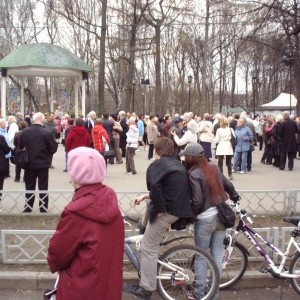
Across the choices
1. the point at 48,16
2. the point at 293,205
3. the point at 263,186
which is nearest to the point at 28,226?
the point at 293,205

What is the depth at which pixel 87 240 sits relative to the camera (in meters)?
2.64

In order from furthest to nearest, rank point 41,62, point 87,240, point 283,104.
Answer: point 283,104 < point 41,62 < point 87,240

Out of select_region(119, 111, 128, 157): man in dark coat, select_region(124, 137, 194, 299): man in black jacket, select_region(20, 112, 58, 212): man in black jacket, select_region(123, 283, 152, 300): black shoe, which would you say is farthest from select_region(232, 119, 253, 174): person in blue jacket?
select_region(123, 283, 152, 300): black shoe

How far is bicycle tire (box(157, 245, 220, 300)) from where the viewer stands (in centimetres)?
449

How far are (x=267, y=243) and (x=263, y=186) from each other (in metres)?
6.30

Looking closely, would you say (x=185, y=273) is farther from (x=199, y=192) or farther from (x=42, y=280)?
(x=42, y=280)

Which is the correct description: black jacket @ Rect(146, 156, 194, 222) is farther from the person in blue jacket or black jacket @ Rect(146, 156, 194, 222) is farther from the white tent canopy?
the white tent canopy

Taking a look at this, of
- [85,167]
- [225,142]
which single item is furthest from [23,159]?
[225,142]

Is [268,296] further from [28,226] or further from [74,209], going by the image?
[28,226]

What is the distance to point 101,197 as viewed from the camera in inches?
109

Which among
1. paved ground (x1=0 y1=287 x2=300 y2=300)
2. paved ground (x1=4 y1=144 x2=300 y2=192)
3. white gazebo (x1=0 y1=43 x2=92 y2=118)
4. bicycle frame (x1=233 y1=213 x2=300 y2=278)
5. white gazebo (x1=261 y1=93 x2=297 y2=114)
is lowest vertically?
paved ground (x1=0 y1=287 x2=300 y2=300)

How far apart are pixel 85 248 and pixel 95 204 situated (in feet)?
0.91

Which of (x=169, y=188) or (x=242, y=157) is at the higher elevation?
(x=169, y=188)

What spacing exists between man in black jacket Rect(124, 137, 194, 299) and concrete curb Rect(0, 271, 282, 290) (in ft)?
2.91
